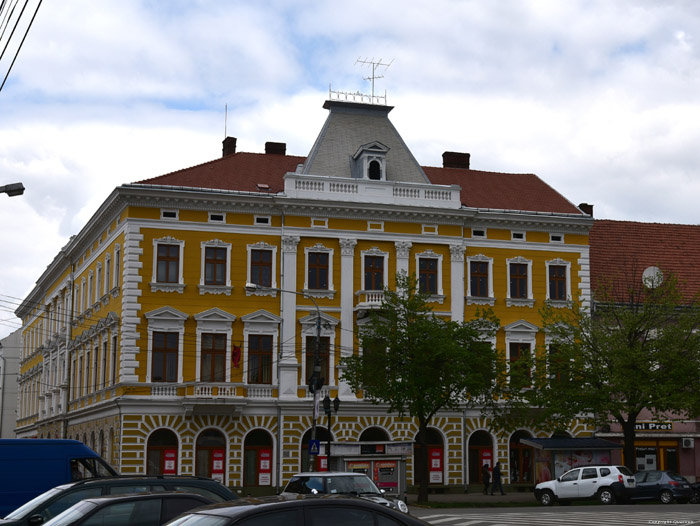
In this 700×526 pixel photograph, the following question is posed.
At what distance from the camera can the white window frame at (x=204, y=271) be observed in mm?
48250

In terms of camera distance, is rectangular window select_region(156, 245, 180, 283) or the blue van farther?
rectangular window select_region(156, 245, 180, 283)

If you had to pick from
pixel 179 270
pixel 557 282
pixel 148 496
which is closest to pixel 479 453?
pixel 557 282

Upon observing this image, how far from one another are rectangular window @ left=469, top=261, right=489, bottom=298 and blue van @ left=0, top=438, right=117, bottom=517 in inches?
1240

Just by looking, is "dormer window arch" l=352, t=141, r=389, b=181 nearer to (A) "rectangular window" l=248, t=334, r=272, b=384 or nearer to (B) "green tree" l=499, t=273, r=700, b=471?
(A) "rectangular window" l=248, t=334, r=272, b=384

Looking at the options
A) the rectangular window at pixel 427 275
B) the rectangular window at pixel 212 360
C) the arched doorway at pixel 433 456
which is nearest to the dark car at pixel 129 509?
the rectangular window at pixel 212 360

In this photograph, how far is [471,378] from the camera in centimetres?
4234

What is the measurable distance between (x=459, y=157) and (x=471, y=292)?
38.4ft

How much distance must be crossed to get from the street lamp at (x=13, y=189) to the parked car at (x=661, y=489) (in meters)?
28.1

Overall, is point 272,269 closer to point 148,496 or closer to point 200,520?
point 148,496

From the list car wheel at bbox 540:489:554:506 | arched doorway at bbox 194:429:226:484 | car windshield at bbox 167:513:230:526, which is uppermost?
car windshield at bbox 167:513:230:526

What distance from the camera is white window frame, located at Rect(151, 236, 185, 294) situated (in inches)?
1880

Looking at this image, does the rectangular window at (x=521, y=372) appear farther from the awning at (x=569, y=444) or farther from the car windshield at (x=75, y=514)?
the car windshield at (x=75, y=514)

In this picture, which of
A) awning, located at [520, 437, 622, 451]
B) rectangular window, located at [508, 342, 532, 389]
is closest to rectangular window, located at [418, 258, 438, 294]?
rectangular window, located at [508, 342, 532, 389]

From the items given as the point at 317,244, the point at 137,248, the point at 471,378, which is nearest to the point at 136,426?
the point at 137,248
